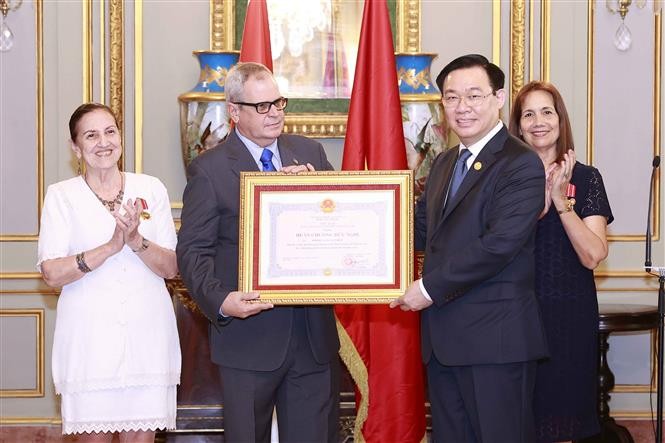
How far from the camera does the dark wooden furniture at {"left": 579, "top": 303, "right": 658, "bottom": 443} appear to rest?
4438 mm

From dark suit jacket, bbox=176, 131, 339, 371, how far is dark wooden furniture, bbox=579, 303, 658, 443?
6.24 feet

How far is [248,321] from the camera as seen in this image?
2990 mm

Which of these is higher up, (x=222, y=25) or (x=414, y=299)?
(x=222, y=25)

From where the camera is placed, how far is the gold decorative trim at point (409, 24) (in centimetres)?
534

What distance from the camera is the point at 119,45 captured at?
17.4ft

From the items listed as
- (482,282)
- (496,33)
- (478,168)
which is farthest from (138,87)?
(482,282)

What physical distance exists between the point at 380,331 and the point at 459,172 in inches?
53.7

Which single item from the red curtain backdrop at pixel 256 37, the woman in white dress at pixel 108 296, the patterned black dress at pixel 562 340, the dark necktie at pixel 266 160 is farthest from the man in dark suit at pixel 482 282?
the red curtain backdrop at pixel 256 37

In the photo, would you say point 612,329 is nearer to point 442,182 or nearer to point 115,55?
point 442,182

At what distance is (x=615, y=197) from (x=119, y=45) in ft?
9.60

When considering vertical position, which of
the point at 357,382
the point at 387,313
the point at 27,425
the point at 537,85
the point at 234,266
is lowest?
the point at 27,425

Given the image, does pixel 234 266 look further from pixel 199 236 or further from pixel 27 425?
pixel 27 425

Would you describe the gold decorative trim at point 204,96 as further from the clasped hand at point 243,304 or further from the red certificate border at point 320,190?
the clasped hand at point 243,304

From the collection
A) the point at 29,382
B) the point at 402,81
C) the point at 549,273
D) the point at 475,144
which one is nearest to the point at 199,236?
the point at 475,144
